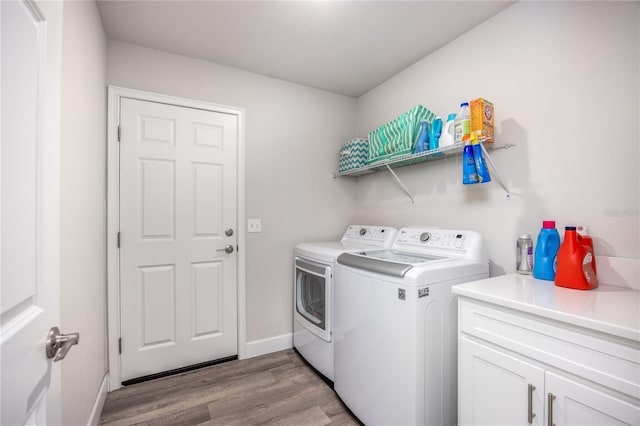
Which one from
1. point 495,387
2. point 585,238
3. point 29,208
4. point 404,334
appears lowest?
point 495,387

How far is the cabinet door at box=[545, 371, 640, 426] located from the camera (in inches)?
31.9

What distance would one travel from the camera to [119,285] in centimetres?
197

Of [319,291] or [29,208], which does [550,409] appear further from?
[29,208]

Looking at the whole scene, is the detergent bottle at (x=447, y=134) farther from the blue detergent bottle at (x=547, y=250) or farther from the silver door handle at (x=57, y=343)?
the silver door handle at (x=57, y=343)

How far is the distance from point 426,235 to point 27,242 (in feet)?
6.26


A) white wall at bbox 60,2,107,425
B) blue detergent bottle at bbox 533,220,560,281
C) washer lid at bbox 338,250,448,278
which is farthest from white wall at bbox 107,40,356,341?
blue detergent bottle at bbox 533,220,560,281

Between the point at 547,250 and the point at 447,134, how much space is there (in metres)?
0.86

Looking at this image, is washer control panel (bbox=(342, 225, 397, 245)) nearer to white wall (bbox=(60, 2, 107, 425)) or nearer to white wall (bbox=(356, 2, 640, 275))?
white wall (bbox=(356, 2, 640, 275))

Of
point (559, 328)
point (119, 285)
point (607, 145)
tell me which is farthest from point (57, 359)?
point (607, 145)

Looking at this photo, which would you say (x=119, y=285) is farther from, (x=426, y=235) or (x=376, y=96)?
A: (x=376, y=96)

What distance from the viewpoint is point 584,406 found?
0.88 meters

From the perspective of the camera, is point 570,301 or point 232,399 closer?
point 570,301

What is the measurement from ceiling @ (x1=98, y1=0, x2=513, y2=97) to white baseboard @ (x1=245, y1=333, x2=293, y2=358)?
2358 mm

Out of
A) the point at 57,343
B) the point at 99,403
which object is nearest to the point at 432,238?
the point at 57,343
